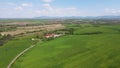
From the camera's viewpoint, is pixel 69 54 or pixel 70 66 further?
pixel 69 54

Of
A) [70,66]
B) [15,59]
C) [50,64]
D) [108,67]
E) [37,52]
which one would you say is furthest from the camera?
[37,52]

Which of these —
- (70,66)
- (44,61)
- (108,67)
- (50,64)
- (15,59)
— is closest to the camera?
(108,67)

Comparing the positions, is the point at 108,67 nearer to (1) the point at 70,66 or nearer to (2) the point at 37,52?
(1) the point at 70,66

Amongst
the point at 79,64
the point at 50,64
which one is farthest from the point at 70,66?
the point at 50,64

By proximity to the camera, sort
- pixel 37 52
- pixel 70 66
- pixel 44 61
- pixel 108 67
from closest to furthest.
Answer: pixel 108 67 → pixel 70 66 → pixel 44 61 → pixel 37 52

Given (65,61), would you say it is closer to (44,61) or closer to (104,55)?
(44,61)

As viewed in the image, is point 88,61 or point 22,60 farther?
point 22,60

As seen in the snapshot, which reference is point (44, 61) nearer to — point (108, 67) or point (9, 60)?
point (9, 60)

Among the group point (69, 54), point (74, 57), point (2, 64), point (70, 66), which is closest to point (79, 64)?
point (70, 66)

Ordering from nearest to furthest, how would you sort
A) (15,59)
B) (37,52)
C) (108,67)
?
1. (108,67)
2. (15,59)
3. (37,52)
